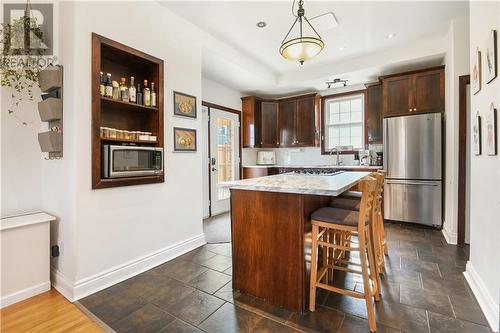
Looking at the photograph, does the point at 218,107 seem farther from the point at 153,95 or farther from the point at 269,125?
the point at 153,95

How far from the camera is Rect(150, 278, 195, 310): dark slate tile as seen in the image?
1975 mm

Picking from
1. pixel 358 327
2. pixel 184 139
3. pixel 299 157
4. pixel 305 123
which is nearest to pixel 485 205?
pixel 358 327

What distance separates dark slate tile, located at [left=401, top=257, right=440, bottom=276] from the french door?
3.09 m

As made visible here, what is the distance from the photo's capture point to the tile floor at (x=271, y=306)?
65.4 inches

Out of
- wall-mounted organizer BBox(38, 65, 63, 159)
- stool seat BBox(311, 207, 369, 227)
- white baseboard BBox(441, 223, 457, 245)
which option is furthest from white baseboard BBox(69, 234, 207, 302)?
white baseboard BBox(441, 223, 457, 245)

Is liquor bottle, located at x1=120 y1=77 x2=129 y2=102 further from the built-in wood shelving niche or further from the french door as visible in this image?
the french door

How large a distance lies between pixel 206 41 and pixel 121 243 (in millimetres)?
2757

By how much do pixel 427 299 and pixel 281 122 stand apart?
4361 mm

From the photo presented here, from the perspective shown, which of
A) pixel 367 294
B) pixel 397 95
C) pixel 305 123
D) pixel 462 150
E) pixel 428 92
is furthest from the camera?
pixel 305 123

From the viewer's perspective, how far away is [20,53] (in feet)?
7.18

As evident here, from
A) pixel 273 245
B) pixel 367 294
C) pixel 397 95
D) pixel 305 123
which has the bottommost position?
pixel 367 294

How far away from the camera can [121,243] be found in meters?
2.36

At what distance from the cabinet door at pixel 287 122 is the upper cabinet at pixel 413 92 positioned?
6.27 feet

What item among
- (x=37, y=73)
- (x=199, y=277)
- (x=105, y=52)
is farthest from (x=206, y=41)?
(x=199, y=277)
